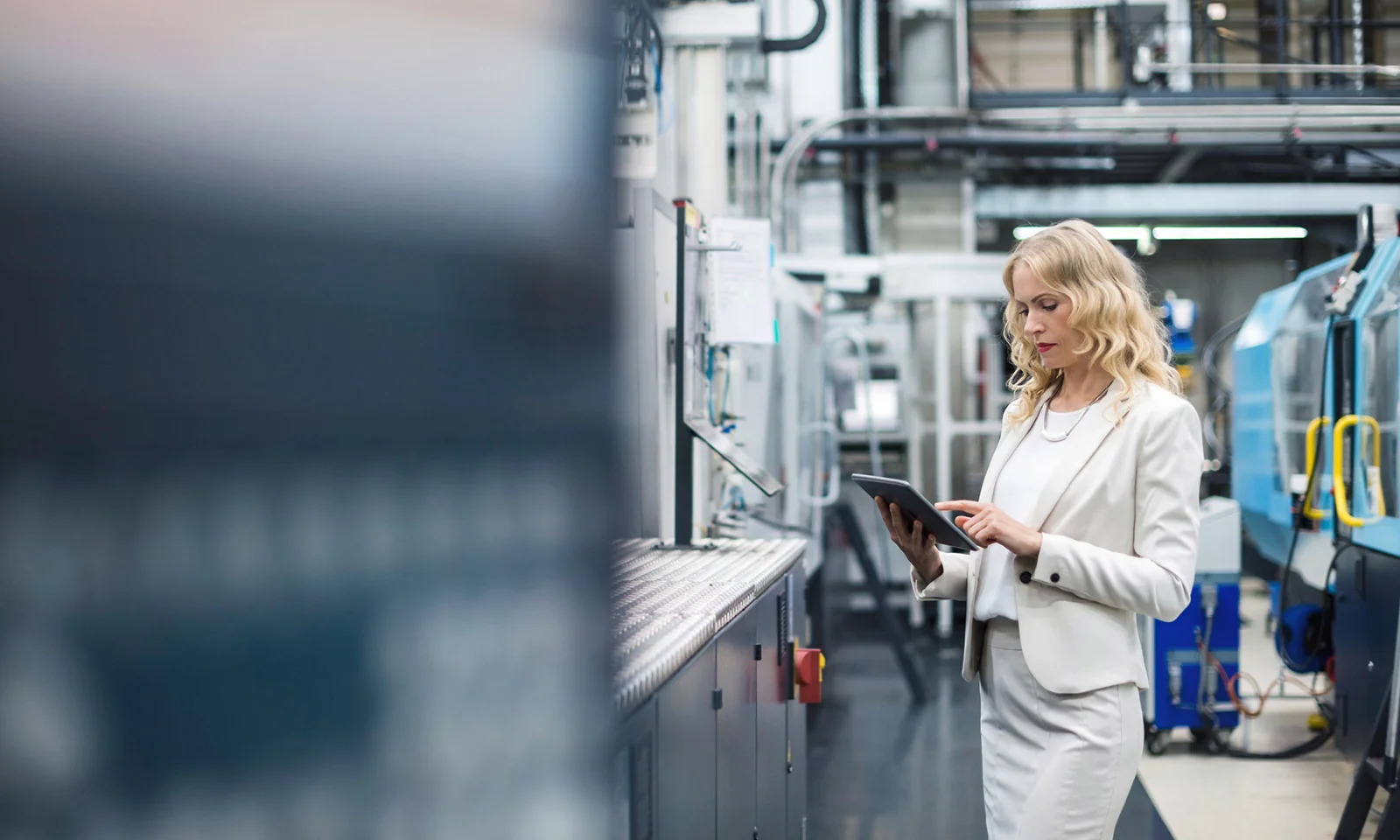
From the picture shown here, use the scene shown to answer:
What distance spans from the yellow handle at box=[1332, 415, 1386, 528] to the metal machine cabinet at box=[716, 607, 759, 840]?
89.9 inches

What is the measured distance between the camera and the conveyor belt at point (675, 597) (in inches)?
48.7

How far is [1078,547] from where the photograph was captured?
1.53 m

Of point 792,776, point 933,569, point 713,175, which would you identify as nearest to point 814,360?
point 713,175

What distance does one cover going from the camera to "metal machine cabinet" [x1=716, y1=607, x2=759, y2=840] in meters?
1.73

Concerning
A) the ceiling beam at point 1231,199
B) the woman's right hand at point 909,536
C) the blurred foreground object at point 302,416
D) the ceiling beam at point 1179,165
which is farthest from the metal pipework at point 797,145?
the blurred foreground object at point 302,416

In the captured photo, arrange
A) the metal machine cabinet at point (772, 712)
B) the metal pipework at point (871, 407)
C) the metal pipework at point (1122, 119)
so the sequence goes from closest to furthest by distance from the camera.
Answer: the metal machine cabinet at point (772, 712), the metal pipework at point (871, 407), the metal pipework at point (1122, 119)

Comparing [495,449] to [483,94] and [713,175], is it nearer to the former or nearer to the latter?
[483,94]

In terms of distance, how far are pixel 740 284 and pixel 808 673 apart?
104 cm

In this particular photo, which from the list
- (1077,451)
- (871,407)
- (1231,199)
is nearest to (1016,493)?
(1077,451)

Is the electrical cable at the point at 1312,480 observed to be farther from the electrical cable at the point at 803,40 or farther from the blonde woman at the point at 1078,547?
the electrical cable at the point at 803,40

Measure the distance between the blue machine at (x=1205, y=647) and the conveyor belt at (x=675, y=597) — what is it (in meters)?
2.20

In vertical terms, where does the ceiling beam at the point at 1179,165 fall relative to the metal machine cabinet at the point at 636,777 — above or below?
above

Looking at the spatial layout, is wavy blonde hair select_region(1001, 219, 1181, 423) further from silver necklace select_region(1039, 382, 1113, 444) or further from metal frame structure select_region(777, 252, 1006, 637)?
metal frame structure select_region(777, 252, 1006, 637)

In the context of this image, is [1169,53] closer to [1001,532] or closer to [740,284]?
[740,284]
